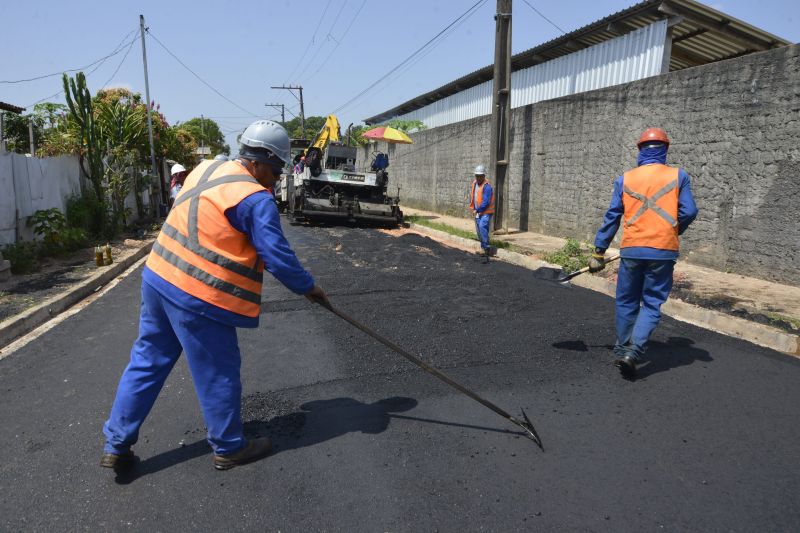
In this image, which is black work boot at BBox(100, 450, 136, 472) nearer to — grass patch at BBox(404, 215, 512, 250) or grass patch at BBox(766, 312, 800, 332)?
grass patch at BBox(766, 312, 800, 332)

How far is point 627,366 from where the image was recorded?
3.54 metres

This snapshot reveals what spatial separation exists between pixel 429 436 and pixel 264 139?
1.71 m

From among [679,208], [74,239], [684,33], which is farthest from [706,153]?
[74,239]

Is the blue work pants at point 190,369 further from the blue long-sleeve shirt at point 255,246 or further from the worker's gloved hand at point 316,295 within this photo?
the worker's gloved hand at point 316,295

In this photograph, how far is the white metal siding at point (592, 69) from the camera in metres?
10.3

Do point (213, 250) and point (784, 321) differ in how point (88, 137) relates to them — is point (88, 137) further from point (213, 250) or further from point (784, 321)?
point (784, 321)

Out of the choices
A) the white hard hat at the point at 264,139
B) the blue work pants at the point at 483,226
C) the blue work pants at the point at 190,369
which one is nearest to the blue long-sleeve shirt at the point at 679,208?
the white hard hat at the point at 264,139

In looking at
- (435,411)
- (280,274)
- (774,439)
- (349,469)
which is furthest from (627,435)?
(280,274)

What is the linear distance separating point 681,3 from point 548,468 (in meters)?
9.97

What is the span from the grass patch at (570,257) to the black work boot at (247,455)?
585cm

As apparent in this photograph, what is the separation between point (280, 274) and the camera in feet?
7.89

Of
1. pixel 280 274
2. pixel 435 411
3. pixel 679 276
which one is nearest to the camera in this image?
pixel 280 274

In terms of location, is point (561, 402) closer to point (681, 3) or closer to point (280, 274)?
point (280, 274)

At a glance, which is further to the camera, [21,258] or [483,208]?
[483,208]
